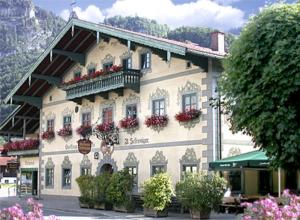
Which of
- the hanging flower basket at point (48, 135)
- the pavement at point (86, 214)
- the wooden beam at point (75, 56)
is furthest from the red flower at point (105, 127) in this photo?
the hanging flower basket at point (48, 135)

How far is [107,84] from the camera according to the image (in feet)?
89.4

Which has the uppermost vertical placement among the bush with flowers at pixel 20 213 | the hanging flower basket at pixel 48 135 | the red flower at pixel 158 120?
the red flower at pixel 158 120

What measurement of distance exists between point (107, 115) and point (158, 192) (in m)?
8.26

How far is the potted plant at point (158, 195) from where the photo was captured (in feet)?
72.1

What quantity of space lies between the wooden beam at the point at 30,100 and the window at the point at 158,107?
11774 millimetres

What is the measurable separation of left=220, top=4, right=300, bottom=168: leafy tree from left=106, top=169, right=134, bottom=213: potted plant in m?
13.4

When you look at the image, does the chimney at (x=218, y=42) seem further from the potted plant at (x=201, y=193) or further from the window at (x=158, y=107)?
the potted plant at (x=201, y=193)

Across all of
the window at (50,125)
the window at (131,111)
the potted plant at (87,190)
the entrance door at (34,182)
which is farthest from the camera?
the entrance door at (34,182)

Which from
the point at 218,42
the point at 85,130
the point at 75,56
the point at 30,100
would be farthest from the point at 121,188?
the point at 30,100

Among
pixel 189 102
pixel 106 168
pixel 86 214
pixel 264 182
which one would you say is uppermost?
pixel 189 102

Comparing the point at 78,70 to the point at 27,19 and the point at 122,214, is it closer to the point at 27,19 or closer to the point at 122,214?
the point at 122,214

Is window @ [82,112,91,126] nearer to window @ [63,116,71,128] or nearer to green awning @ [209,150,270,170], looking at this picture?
window @ [63,116,71,128]

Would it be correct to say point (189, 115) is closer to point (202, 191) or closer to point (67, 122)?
point (202, 191)

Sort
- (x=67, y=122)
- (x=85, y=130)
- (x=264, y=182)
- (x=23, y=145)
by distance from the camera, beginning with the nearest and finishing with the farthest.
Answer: (x=264, y=182) < (x=85, y=130) < (x=67, y=122) < (x=23, y=145)
